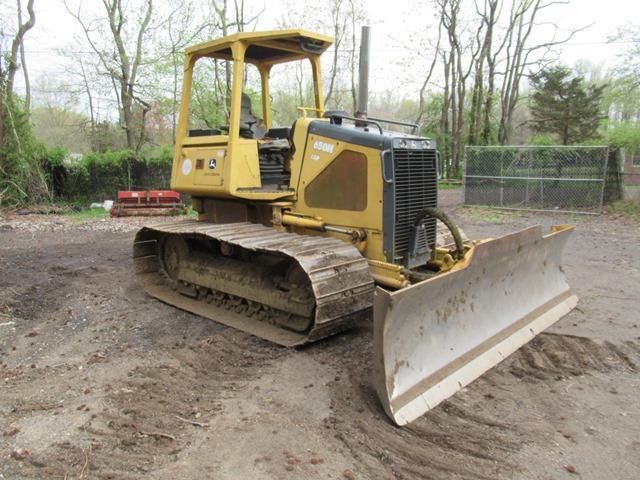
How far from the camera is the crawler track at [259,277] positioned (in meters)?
4.37

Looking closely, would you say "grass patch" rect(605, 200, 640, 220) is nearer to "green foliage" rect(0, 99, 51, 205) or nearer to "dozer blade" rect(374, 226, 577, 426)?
"dozer blade" rect(374, 226, 577, 426)

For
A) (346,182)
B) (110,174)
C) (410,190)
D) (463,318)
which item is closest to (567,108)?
(110,174)

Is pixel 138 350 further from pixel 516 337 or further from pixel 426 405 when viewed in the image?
pixel 516 337

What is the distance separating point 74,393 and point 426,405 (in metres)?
2.44

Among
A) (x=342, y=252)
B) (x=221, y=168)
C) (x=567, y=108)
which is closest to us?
(x=342, y=252)

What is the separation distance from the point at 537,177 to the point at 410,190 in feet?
36.6

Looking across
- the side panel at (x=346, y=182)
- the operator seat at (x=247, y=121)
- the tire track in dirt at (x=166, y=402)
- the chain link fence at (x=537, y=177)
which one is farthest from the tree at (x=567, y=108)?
the tire track in dirt at (x=166, y=402)

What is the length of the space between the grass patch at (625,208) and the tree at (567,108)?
29.8ft

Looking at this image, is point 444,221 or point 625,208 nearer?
point 444,221

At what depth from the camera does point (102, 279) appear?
7109 millimetres

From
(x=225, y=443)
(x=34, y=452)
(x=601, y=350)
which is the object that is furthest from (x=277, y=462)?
(x=601, y=350)

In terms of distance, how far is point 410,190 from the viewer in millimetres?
4902

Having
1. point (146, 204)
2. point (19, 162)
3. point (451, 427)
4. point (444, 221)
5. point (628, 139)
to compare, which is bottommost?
point (451, 427)

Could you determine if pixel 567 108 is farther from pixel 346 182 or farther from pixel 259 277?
pixel 259 277
